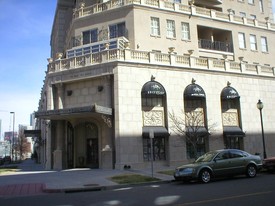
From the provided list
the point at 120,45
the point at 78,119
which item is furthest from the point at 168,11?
the point at 78,119

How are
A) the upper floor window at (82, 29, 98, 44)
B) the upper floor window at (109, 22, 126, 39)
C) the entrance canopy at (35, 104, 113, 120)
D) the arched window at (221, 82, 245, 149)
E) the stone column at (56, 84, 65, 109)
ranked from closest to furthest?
the entrance canopy at (35, 104, 113, 120), the stone column at (56, 84, 65, 109), the arched window at (221, 82, 245, 149), the upper floor window at (109, 22, 126, 39), the upper floor window at (82, 29, 98, 44)

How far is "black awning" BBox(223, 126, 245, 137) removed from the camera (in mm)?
31163

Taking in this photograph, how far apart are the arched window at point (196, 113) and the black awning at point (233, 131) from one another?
2135mm

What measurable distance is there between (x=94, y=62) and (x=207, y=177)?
53.0 feet

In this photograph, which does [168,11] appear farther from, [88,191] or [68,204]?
[68,204]

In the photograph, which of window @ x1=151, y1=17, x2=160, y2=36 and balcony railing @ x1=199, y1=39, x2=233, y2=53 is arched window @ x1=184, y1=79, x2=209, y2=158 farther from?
balcony railing @ x1=199, y1=39, x2=233, y2=53

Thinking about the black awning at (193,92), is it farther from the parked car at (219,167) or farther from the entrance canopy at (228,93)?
the parked car at (219,167)

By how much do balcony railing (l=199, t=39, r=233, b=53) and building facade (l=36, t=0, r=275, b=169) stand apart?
428 millimetres

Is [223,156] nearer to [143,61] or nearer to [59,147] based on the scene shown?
[143,61]

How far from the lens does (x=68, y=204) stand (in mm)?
11391

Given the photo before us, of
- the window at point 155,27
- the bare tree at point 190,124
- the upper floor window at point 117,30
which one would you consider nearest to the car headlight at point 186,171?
the bare tree at point 190,124

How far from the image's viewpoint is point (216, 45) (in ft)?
128

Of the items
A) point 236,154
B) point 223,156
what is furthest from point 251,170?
point 223,156

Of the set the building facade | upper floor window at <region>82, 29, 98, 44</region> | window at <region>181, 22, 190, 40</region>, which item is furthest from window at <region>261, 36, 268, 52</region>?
upper floor window at <region>82, 29, 98, 44</region>
